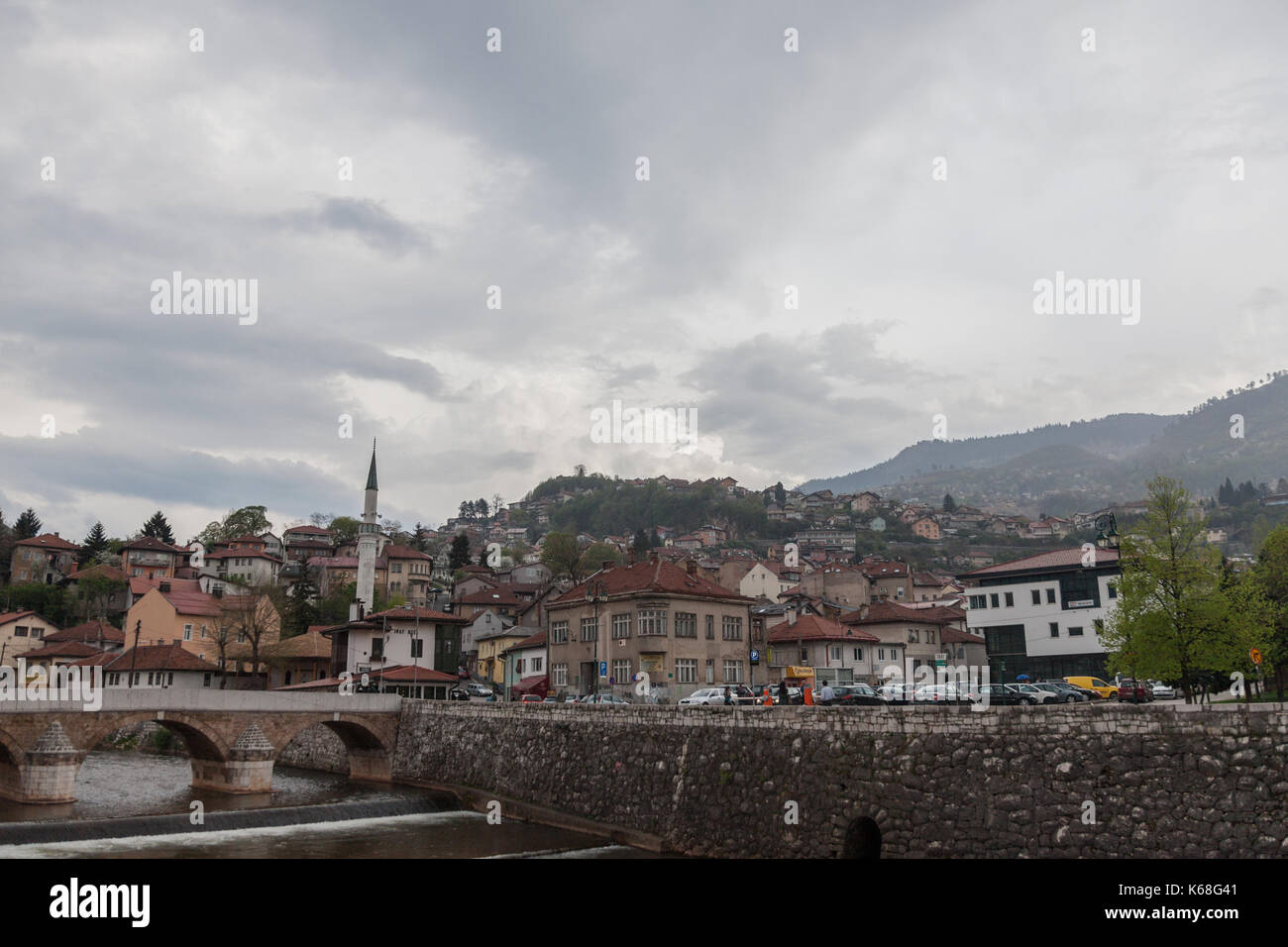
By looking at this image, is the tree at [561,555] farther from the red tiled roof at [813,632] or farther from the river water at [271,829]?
the river water at [271,829]

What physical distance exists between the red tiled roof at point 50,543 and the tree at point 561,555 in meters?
67.7

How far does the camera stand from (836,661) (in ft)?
217

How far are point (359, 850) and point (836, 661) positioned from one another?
42.2 m

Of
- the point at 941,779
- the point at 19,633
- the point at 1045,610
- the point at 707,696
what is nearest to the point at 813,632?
the point at 1045,610

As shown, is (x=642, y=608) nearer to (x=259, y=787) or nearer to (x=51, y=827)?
(x=259, y=787)

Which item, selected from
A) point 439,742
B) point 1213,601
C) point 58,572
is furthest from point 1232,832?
point 58,572

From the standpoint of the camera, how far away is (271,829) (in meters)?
34.1

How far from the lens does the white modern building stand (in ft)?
197

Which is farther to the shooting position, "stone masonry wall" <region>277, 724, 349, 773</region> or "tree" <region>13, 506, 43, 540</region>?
→ "tree" <region>13, 506, 43, 540</region>

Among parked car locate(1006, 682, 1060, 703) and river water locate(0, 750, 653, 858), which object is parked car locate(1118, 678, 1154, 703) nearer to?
parked car locate(1006, 682, 1060, 703)

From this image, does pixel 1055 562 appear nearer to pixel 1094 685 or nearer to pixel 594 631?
pixel 1094 685

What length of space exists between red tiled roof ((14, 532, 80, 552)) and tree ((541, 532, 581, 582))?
222 feet

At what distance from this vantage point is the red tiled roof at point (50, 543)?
415 feet

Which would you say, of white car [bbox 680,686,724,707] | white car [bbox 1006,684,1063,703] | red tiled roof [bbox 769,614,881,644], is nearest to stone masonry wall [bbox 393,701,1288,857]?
white car [bbox 680,686,724,707]
